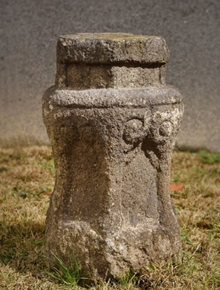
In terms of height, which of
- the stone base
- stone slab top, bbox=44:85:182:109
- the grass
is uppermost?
stone slab top, bbox=44:85:182:109

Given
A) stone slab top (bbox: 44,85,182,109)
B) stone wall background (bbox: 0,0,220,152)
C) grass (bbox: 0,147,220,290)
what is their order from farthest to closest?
stone wall background (bbox: 0,0,220,152), grass (bbox: 0,147,220,290), stone slab top (bbox: 44,85,182,109)

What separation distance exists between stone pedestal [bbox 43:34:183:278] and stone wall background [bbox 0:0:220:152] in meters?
2.39

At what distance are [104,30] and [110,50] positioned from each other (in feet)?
8.38

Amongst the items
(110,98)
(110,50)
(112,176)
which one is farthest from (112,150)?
(110,50)

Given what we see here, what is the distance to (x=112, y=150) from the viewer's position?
2.16m

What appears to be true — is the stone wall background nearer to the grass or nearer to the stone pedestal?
the grass

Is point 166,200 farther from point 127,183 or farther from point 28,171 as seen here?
point 28,171

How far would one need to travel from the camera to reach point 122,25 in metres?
4.56

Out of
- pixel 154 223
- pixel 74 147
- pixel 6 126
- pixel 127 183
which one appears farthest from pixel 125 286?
pixel 6 126

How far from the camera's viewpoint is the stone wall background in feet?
14.9

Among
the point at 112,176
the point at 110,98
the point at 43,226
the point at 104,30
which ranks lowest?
the point at 43,226

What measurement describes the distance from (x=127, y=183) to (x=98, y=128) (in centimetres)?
33

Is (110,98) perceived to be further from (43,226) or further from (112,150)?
(43,226)

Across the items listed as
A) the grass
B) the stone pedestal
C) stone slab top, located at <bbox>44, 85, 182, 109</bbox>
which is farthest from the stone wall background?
stone slab top, located at <bbox>44, 85, 182, 109</bbox>
